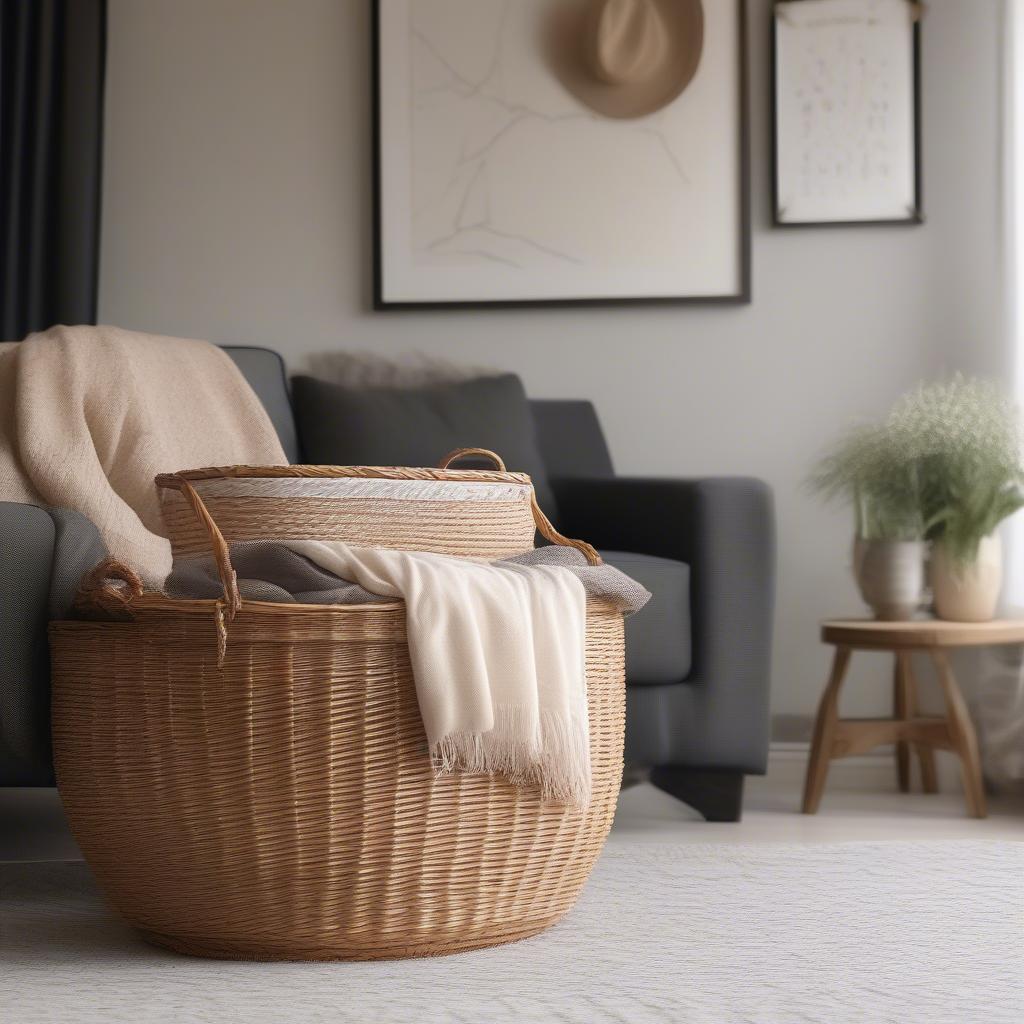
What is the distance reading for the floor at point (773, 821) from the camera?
7.48 feet

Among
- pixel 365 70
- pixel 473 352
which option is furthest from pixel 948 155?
pixel 365 70

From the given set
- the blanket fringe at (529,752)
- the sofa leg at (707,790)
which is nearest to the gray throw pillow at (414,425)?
the sofa leg at (707,790)

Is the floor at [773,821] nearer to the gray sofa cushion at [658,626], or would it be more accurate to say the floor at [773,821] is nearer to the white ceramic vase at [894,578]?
the gray sofa cushion at [658,626]

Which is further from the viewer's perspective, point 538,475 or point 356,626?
point 538,475

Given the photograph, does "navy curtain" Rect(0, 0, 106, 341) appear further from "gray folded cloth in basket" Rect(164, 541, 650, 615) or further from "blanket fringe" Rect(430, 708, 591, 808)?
"blanket fringe" Rect(430, 708, 591, 808)

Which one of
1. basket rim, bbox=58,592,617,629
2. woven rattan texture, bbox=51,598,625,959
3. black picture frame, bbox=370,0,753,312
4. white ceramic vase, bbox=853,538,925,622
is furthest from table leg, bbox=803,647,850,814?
basket rim, bbox=58,592,617,629

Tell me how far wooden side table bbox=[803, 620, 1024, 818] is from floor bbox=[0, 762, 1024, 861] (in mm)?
81

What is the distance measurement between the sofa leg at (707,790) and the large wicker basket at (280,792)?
1.03 m

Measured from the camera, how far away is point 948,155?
3088mm

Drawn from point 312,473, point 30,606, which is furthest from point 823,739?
point 30,606

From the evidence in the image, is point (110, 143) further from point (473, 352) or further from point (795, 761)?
point (795, 761)

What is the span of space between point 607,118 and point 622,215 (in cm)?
23

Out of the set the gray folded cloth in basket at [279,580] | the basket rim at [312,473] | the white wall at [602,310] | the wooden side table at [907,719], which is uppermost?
the white wall at [602,310]

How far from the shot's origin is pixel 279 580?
1394 millimetres
